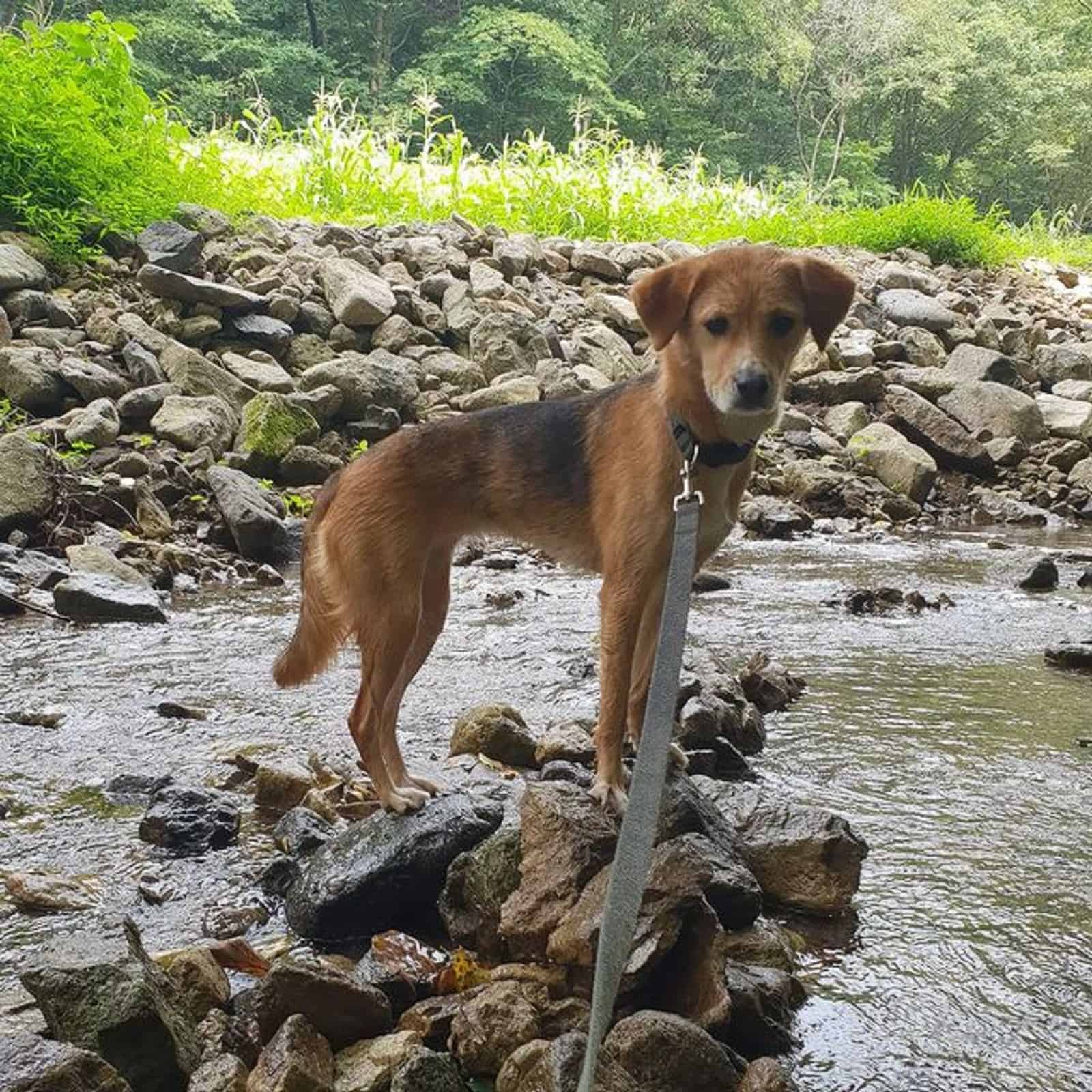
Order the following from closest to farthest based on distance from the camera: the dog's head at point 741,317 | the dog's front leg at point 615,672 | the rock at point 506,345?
the dog's head at point 741,317
the dog's front leg at point 615,672
the rock at point 506,345

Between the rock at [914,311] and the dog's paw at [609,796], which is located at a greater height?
the rock at [914,311]

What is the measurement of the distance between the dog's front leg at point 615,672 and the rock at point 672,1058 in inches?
40.7

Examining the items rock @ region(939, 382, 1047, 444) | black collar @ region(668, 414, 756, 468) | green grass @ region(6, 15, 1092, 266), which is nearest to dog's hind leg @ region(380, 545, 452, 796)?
black collar @ region(668, 414, 756, 468)

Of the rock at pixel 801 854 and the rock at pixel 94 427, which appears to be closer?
the rock at pixel 801 854

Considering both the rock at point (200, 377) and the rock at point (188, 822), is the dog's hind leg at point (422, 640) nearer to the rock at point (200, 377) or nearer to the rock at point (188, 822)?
the rock at point (188, 822)

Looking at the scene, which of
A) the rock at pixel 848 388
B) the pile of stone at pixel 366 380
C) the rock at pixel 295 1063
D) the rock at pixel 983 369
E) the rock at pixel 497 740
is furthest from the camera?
the rock at pixel 983 369

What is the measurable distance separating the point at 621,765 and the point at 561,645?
8.88ft

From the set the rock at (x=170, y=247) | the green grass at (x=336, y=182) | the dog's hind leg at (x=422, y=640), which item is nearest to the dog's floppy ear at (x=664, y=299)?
the dog's hind leg at (x=422, y=640)

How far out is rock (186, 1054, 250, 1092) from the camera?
251cm

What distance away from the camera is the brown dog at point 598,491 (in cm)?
366

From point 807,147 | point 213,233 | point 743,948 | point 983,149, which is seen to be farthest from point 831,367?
point 983,149

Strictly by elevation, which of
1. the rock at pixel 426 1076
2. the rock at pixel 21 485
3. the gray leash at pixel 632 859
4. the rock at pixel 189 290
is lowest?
the rock at pixel 21 485

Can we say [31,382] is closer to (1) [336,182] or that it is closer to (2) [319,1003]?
(2) [319,1003]

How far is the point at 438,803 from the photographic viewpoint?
3.64 meters
